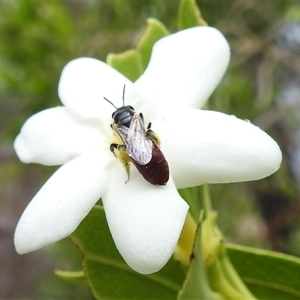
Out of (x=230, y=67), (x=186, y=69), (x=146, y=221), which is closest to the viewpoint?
(x=146, y=221)

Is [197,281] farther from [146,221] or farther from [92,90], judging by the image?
[92,90]

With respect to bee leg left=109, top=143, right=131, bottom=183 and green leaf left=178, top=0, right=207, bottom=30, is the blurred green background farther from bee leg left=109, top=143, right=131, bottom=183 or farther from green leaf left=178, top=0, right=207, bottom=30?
bee leg left=109, top=143, right=131, bottom=183

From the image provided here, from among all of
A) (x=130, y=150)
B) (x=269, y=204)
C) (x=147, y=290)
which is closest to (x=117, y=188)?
(x=130, y=150)

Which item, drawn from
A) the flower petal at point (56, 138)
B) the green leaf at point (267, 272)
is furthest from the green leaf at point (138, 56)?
the green leaf at point (267, 272)

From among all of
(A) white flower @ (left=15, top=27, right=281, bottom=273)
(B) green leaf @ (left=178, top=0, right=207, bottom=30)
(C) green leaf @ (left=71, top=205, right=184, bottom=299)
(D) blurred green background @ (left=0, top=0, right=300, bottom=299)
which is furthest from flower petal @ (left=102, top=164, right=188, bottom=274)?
(D) blurred green background @ (left=0, top=0, right=300, bottom=299)

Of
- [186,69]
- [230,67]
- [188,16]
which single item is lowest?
[186,69]

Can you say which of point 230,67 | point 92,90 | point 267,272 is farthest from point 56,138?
point 230,67
